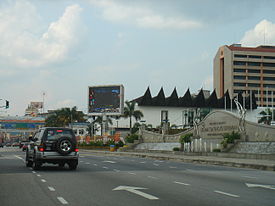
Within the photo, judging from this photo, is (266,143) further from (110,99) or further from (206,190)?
(110,99)

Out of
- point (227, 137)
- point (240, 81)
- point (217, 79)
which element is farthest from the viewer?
point (217, 79)

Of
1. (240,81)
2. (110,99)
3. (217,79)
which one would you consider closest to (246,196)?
(110,99)

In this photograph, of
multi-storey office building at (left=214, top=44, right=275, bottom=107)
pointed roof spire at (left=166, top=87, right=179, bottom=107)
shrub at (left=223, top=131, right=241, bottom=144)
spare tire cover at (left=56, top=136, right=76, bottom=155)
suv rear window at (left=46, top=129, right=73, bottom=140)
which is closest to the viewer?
→ spare tire cover at (left=56, top=136, right=76, bottom=155)

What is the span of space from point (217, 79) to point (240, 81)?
40.3ft

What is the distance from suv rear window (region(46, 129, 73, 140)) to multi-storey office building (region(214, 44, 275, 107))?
127 m

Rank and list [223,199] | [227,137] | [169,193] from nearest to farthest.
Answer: [223,199], [169,193], [227,137]

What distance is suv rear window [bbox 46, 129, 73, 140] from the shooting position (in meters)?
20.5

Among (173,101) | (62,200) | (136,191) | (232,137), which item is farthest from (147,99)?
(62,200)

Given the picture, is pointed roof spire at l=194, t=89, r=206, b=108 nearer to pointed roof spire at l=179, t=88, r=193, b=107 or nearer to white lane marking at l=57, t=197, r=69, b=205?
pointed roof spire at l=179, t=88, r=193, b=107

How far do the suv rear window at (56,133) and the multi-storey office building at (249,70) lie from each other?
417 feet

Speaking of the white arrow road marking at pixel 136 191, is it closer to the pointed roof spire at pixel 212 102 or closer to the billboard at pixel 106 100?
the billboard at pixel 106 100

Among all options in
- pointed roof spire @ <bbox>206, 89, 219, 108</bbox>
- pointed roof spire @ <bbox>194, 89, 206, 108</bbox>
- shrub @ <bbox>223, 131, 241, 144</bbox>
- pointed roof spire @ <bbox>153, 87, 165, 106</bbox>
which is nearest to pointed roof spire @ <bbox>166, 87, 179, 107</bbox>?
pointed roof spire @ <bbox>153, 87, 165, 106</bbox>

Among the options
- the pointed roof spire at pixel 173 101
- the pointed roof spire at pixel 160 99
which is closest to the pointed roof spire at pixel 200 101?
the pointed roof spire at pixel 173 101

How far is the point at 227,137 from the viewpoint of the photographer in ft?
135
